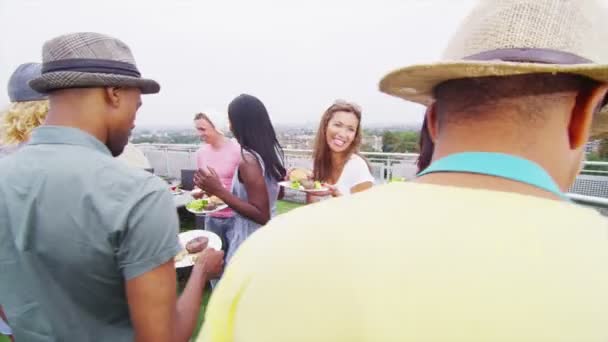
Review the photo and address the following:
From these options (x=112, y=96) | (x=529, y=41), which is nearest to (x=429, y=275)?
(x=529, y=41)

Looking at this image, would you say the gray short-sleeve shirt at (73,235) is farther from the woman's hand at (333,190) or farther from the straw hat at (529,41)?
the woman's hand at (333,190)

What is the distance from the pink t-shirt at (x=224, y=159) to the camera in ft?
11.8

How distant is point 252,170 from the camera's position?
2395 mm

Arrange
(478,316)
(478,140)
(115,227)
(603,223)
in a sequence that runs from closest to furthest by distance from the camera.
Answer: (478,316), (603,223), (478,140), (115,227)

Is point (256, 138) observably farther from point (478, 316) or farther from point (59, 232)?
point (478, 316)

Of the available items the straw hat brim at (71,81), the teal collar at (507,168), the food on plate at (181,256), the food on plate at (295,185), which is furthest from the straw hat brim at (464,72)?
the food on plate at (295,185)

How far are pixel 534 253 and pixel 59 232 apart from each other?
4.71ft

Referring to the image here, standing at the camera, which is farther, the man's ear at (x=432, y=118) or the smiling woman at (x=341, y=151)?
the smiling woman at (x=341, y=151)

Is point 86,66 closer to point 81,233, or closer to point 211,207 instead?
point 81,233

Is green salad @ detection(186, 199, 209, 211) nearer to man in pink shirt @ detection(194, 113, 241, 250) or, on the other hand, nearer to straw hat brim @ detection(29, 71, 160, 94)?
man in pink shirt @ detection(194, 113, 241, 250)

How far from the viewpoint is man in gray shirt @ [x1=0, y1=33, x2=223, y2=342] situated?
1.06 m

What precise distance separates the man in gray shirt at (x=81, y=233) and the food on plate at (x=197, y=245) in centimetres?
112

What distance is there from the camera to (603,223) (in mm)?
535

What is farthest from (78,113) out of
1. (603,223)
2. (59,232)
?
(603,223)
